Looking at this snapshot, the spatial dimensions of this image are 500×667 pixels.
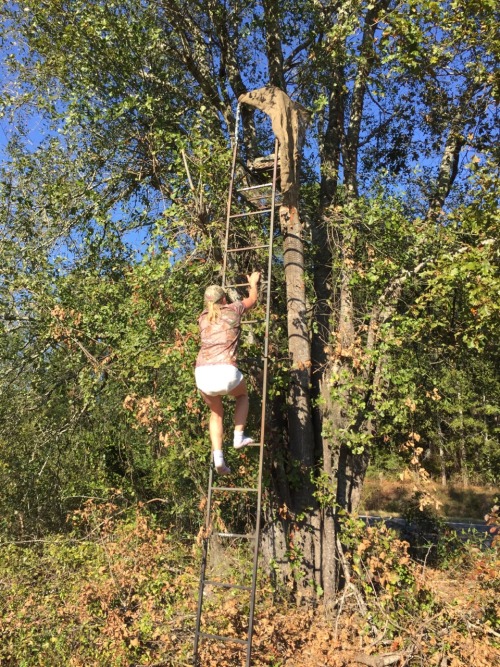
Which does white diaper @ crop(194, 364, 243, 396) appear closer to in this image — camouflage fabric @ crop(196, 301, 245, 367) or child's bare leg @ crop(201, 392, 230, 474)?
camouflage fabric @ crop(196, 301, 245, 367)

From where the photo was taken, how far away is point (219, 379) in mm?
4859

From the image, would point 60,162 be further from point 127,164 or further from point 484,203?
point 484,203

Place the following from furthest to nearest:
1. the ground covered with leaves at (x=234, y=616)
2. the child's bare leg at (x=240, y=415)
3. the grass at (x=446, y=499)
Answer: the grass at (x=446, y=499) < the ground covered with leaves at (x=234, y=616) < the child's bare leg at (x=240, y=415)

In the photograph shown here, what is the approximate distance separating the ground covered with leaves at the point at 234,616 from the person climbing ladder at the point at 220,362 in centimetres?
223

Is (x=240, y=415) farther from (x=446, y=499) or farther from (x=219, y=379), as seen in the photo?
Answer: (x=446, y=499)

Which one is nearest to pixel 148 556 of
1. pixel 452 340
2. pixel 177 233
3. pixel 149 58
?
pixel 177 233

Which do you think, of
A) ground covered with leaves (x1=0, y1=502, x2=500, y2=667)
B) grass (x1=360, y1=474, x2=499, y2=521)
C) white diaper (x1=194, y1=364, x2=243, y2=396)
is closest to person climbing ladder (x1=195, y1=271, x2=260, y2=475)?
white diaper (x1=194, y1=364, x2=243, y2=396)

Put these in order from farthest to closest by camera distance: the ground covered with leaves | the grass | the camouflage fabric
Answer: the grass, the ground covered with leaves, the camouflage fabric

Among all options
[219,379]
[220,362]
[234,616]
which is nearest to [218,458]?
[219,379]

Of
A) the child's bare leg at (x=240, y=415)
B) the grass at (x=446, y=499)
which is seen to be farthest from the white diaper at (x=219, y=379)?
the grass at (x=446, y=499)

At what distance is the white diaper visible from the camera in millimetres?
4852

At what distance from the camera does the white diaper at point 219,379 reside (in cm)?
485

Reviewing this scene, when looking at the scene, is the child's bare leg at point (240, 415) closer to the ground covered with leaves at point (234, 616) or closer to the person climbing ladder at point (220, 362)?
the person climbing ladder at point (220, 362)

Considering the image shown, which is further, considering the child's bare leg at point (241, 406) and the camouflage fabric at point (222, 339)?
the child's bare leg at point (241, 406)
